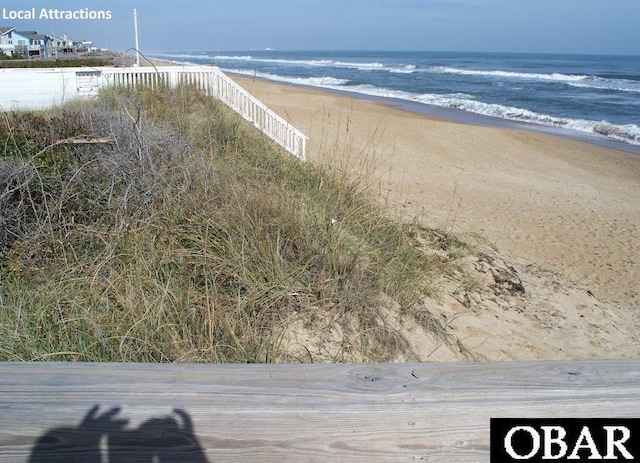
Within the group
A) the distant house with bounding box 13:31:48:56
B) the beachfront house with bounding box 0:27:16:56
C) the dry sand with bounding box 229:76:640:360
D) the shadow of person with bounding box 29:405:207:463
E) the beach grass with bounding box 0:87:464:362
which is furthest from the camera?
the distant house with bounding box 13:31:48:56

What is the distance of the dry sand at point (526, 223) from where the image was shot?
189 inches

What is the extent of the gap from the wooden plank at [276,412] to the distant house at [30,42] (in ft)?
117

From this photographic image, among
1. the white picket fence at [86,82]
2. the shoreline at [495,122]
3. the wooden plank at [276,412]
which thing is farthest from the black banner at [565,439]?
the shoreline at [495,122]

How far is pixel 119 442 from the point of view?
1213 millimetres

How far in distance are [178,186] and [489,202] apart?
7.02 meters

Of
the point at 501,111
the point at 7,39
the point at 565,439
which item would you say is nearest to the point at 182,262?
the point at 565,439

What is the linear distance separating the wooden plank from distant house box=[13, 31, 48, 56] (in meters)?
35.6

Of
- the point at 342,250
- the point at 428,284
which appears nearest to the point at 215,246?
the point at 342,250

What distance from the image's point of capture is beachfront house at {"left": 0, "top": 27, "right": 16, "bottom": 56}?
3291cm

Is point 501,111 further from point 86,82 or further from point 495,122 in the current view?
point 86,82

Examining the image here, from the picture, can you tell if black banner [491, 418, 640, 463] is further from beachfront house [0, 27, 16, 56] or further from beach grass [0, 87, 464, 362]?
beachfront house [0, 27, 16, 56]

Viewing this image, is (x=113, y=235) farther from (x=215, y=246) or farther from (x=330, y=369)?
(x=330, y=369)

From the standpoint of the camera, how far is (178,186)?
439cm

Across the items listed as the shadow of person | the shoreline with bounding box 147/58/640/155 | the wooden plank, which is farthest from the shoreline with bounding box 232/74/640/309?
the shadow of person
